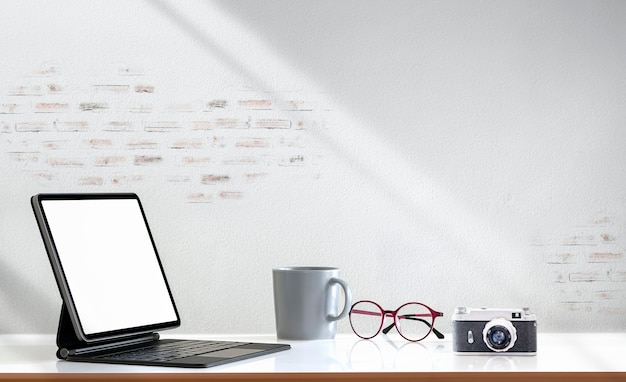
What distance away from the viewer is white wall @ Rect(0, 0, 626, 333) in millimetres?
2053

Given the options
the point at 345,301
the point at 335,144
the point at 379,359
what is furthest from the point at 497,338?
the point at 335,144

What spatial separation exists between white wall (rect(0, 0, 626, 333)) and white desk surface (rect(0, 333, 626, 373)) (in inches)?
7.4

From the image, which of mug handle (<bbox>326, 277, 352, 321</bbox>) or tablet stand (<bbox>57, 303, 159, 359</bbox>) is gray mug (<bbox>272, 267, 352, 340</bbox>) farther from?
tablet stand (<bbox>57, 303, 159, 359</bbox>)

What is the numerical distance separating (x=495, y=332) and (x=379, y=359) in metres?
0.25

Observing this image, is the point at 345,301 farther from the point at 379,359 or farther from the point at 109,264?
the point at 109,264

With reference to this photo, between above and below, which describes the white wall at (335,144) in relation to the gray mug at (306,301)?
above

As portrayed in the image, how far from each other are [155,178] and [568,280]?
106cm

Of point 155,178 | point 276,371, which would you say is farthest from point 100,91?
point 276,371

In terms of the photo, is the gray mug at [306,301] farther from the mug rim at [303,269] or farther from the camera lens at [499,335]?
the camera lens at [499,335]

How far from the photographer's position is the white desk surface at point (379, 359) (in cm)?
138

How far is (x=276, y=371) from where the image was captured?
52.5 inches

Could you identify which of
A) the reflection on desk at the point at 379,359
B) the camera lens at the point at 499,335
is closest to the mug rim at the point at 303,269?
the reflection on desk at the point at 379,359

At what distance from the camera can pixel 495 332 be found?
5.23 ft

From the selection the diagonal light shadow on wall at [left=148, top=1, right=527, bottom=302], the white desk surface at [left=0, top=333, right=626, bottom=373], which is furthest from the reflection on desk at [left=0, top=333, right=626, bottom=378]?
the diagonal light shadow on wall at [left=148, top=1, right=527, bottom=302]
